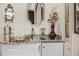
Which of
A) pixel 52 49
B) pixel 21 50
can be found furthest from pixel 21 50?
pixel 52 49

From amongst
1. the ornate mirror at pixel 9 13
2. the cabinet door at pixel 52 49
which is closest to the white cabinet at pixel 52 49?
the cabinet door at pixel 52 49

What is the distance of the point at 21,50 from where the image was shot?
994mm

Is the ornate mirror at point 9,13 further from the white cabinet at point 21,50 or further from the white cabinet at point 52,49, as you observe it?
the white cabinet at point 52,49

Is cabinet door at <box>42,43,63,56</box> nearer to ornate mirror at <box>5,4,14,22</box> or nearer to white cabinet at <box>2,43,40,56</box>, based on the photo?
white cabinet at <box>2,43,40,56</box>

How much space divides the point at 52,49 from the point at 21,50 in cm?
23

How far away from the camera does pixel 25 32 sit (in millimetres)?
983

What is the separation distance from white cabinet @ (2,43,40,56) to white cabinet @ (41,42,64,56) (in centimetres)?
5

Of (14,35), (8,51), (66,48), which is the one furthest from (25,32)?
(66,48)

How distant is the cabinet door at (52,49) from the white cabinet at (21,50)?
46 mm

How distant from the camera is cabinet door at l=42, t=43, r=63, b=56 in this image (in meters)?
0.97

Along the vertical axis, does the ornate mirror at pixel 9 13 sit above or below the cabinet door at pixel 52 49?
above

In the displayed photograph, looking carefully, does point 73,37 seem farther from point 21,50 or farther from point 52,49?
point 21,50

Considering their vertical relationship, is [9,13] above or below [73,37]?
above

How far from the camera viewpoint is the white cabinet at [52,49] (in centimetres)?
97
